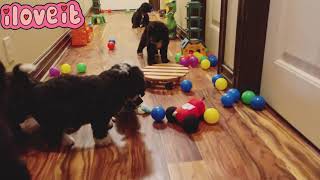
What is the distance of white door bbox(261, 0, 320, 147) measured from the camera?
108 centimetres

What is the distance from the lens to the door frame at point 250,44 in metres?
1.41

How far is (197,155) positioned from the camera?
1.10 meters

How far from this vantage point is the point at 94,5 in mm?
5645

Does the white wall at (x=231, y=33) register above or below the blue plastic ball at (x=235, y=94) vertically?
above

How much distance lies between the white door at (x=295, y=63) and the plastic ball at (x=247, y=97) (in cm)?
8

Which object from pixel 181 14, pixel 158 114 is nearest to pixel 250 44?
pixel 158 114

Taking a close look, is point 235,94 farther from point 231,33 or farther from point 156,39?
point 156,39

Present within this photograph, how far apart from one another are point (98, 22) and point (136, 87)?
10.8ft

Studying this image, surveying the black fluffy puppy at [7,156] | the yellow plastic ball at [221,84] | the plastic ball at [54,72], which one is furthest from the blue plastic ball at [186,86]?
the black fluffy puppy at [7,156]

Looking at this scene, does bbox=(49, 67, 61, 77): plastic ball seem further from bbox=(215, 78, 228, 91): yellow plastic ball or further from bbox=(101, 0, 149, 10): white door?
bbox=(101, 0, 149, 10): white door

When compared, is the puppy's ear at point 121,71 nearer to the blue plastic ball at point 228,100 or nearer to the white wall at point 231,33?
the blue plastic ball at point 228,100

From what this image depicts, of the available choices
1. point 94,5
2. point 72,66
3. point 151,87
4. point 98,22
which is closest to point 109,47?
point 72,66

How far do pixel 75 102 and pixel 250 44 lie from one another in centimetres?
88

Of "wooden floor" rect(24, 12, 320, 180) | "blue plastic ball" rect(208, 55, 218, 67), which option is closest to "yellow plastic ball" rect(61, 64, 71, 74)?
"wooden floor" rect(24, 12, 320, 180)
